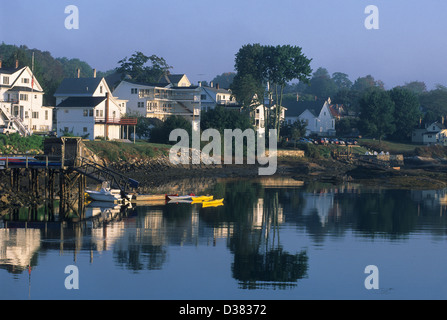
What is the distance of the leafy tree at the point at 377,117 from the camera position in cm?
14750

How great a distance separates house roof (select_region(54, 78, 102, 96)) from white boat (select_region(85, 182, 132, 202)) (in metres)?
55.5

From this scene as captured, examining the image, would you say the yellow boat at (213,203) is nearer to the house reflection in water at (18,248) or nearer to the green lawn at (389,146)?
the house reflection in water at (18,248)

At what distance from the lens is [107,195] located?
5900 centimetres

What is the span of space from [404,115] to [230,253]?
403 ft

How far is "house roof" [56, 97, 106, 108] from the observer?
344 ft

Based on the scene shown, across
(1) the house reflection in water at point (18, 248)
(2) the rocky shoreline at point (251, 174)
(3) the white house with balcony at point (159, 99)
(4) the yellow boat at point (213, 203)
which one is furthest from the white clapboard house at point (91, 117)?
(1) the house reflection in water at point (18, 248)

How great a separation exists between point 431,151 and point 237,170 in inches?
2229

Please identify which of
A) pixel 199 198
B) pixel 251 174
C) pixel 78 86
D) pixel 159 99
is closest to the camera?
pixel 199 198

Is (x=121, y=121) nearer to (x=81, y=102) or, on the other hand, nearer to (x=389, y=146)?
(x=81, y=102)

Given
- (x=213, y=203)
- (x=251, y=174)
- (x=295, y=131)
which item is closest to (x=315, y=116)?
(x=295, y=131)

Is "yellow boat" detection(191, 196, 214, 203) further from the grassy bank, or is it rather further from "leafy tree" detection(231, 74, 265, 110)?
"leafy tree" detection(231, 74, 265, 110)

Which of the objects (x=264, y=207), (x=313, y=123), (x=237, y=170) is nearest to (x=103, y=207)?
(x=264, y=207)

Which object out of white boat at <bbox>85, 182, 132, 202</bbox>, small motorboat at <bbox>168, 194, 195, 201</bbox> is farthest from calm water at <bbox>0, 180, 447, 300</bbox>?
small motorboat at <bbox>168, 194, 195, 201</bbox>

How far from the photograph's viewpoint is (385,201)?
67.8m
